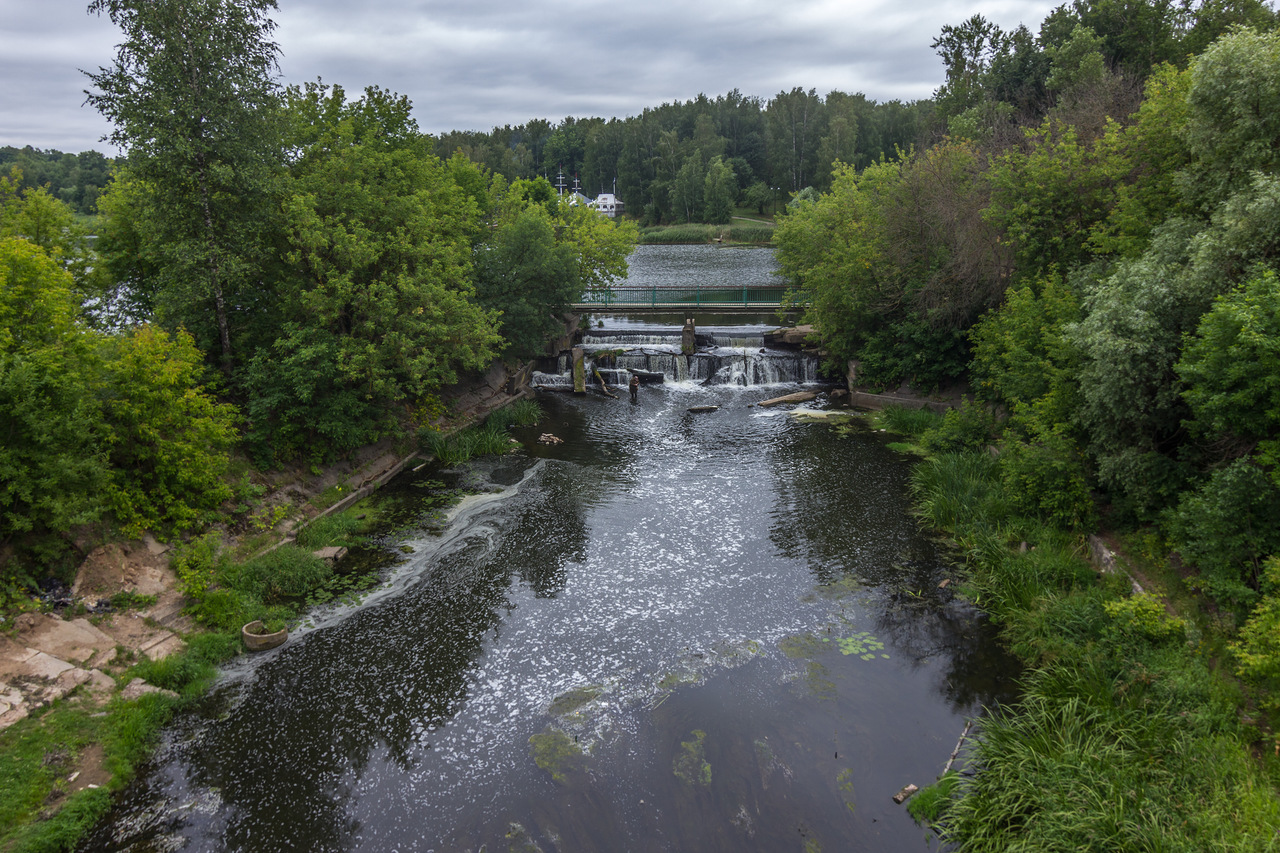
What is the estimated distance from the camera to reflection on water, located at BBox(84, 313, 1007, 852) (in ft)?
34.2

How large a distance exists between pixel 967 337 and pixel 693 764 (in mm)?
23011

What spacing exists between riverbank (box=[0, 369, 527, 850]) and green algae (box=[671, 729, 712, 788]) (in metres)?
8.72

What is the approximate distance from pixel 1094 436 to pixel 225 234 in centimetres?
2294

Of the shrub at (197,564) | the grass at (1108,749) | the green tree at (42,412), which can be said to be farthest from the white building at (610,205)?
the grass at (1108,749)

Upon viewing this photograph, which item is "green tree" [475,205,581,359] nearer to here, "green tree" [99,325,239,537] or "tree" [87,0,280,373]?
"tree" [87,0,280,373]

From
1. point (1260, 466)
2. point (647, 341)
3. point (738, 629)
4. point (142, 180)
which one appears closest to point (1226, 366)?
point (1260, 466)

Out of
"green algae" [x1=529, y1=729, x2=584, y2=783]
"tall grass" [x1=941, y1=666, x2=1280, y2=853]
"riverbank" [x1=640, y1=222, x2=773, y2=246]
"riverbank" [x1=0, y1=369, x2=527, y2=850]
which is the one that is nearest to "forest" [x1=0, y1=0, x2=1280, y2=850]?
"tall grass" [x1=941, y1=666, x2=1280, y2=853]

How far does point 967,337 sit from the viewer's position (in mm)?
28453

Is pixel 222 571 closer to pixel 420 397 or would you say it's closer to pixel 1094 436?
pixel 420 397

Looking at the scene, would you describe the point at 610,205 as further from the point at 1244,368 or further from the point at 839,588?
the point at 1244,368

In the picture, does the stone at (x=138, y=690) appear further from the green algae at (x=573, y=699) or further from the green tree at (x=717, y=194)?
the green tree at (x=717, y=194)

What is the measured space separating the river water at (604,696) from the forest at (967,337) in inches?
65.6

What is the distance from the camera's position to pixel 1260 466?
1199 centimetres

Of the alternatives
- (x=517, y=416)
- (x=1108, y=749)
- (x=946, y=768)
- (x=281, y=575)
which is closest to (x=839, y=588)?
(x=946, y=768)
